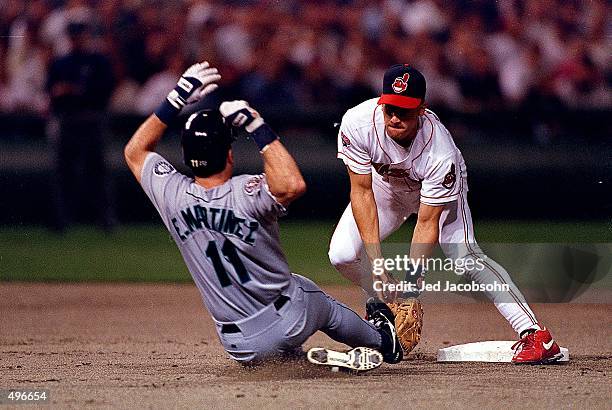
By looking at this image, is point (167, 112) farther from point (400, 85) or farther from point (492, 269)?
Result: point (492, 269)

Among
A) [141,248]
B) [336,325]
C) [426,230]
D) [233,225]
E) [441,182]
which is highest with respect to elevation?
[441,182]

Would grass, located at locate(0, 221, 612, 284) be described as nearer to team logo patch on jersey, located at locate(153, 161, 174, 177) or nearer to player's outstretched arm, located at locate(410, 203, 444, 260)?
player's outstretched arm, located at locate(410, 203, 444, 260)

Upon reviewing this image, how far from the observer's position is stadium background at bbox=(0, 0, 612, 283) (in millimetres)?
10891

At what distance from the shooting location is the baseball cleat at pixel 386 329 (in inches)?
220

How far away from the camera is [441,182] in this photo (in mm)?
5758

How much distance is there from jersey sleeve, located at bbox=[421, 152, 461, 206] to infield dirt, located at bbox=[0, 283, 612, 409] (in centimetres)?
85

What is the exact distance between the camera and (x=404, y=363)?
5.91 metres

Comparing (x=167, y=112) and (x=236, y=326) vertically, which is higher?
(x=167, y=112)

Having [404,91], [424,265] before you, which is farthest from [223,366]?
[404,91]

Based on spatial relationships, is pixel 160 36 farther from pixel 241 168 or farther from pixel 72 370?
pixel 72 370

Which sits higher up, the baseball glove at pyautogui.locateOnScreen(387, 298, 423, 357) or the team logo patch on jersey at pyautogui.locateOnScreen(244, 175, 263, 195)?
the team logo patch on jersey at pyautogui.locateOnScreen(244, 175, 263, 195)

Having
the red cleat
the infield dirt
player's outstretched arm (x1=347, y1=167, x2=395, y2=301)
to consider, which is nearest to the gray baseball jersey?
the infield dirt

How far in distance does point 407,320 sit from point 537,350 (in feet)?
2.19

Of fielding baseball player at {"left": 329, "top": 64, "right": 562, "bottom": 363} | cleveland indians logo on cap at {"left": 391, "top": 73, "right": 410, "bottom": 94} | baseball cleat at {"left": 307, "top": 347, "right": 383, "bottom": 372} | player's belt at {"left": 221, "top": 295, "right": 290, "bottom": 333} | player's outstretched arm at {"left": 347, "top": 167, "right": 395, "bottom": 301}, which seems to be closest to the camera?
player's belt at {"left": 221, "top": 295, "right": 290, "bottom": 333}
